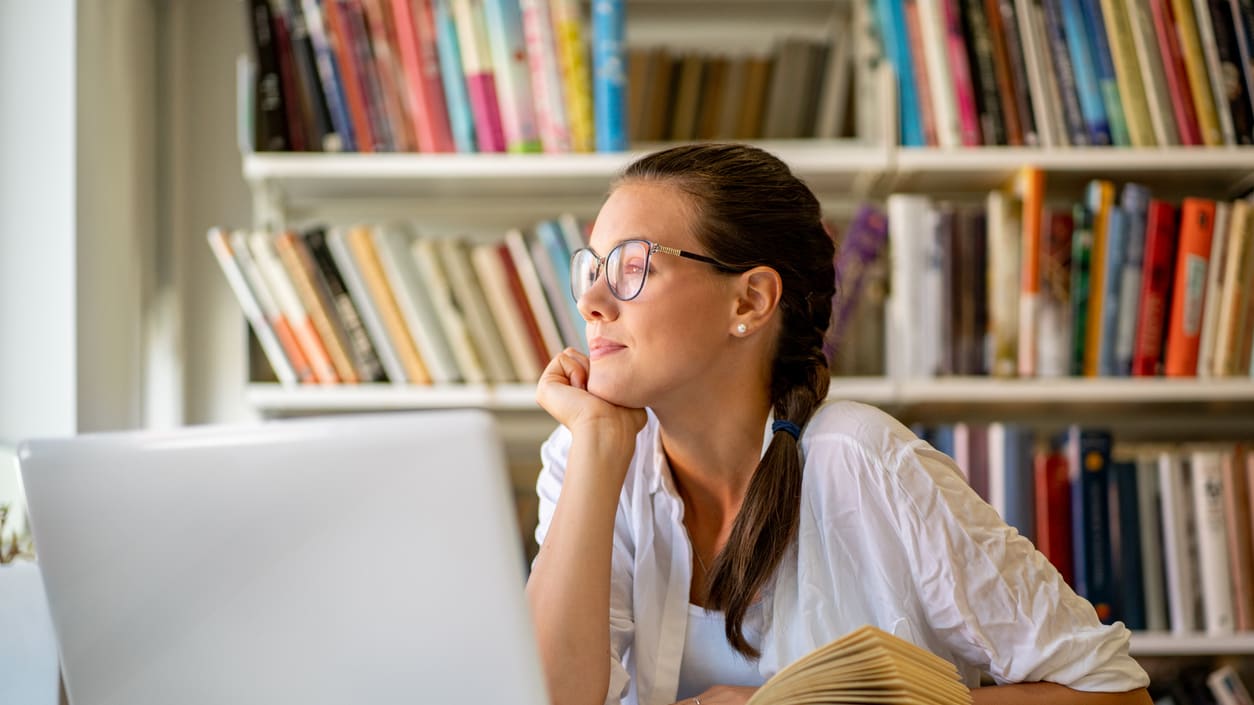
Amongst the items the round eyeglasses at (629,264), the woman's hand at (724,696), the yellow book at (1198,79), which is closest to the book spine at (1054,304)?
the yellow book at (1198,79)

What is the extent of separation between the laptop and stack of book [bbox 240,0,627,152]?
1.32m

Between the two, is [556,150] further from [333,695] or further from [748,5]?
[333,695]

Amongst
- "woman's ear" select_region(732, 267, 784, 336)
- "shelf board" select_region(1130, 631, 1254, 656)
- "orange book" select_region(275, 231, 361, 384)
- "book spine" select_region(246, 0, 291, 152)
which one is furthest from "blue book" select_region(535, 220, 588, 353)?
"shelf board" select_region(1130, 631, 1254, 656)

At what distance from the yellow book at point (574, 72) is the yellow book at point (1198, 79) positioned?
102 centimetres

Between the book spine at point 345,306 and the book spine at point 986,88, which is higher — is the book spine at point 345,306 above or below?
below

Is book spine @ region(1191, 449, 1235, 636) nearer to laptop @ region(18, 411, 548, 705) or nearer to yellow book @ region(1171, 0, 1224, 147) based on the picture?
yellow book @ region(1171, 0, 1224, 147)

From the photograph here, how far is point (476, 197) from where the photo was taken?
219cm

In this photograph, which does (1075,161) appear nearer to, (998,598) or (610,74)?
(610,74)

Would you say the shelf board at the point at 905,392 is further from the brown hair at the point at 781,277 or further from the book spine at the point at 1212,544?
the brown hair at the point at 781,277

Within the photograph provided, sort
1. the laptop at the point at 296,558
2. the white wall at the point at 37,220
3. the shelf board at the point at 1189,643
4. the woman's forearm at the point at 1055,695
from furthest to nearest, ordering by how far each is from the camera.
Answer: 1. the shelf board at the point at 1189,643
2. the white wall at the point at 37,220
3. the woman's forearm at the point at 1055,695
4. the laptop at the point at 296,558

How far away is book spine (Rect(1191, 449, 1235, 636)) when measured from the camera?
6.08 ft

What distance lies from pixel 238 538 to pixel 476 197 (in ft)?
5.19

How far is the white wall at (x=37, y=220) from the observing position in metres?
1.73

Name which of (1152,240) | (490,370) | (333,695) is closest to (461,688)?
(333,695)
